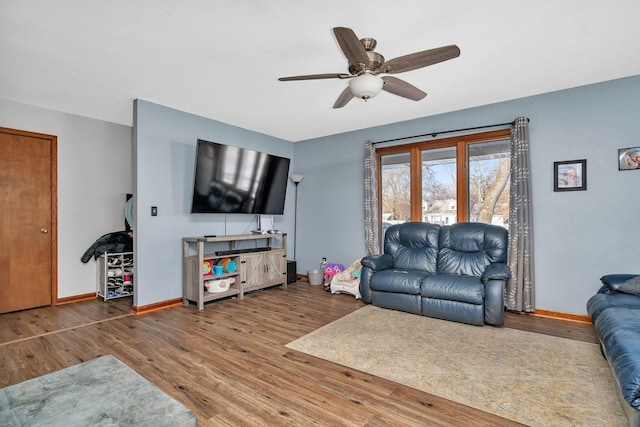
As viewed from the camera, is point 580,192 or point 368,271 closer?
point 580,192

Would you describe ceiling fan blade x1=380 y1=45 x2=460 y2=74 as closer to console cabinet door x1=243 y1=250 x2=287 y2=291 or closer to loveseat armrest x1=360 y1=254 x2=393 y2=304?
loveseat armrest x1=360 y1=254 x2=393 y2=304

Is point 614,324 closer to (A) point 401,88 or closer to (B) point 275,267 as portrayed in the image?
(A) point 401,88

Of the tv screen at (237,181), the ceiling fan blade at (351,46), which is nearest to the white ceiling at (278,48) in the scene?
the ceiling fan blade at (351,46)

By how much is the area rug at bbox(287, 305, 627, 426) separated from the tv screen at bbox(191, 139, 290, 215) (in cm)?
234

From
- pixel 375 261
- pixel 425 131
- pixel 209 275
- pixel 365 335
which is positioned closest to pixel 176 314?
pixel 209 275

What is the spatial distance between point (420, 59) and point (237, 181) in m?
3.11

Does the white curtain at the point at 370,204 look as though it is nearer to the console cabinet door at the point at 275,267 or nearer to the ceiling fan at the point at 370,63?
the console cabinet door at the point at 275,267

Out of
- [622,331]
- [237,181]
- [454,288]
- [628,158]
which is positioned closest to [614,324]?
[622,331]

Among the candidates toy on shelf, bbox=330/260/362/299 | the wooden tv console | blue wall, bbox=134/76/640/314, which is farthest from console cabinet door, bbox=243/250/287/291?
toy on shelf, bbox=330/260/362/299

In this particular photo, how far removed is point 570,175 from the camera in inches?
141

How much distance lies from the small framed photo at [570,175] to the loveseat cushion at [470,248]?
31.5 inches

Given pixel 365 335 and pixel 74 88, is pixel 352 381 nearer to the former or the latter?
pixel 365 335

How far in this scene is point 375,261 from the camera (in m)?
4.12

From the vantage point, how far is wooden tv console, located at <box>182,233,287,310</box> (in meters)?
4.07
